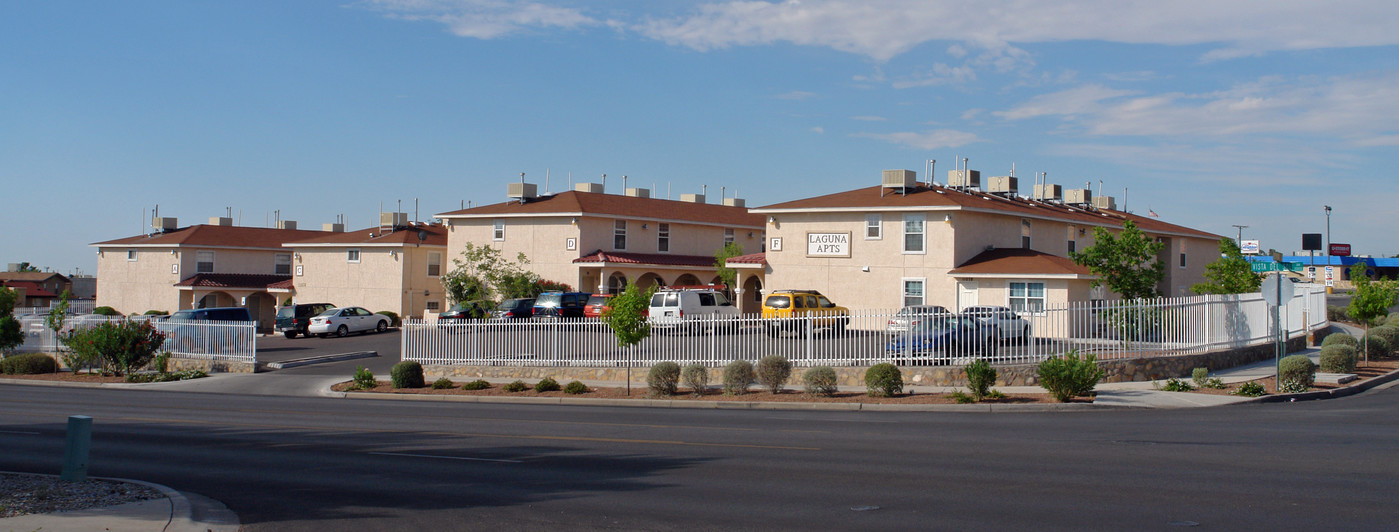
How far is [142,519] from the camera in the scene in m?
8.98

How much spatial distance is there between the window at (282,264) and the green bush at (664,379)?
1793 inches

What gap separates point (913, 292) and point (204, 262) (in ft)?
144

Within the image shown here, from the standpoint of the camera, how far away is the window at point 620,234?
162ft

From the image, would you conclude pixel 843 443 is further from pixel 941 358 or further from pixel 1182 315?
pixel 1182 315

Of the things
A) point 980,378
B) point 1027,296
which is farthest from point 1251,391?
point 1027,296

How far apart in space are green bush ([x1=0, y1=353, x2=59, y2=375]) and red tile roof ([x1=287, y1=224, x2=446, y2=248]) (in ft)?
59.9

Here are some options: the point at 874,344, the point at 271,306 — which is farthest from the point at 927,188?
the point at 271,306

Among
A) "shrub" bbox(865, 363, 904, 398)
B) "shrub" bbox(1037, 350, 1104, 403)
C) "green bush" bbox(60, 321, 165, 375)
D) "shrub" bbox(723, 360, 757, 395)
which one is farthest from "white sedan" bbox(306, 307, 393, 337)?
"shrub" bbox(1037, 350, 1104, 403)

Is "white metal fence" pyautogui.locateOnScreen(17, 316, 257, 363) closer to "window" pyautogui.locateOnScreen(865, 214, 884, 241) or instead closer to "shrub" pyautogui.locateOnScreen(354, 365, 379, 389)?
"shrub" pyautogui.locateOnScreen(354, 365, 379, 389)

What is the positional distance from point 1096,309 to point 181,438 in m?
18.2

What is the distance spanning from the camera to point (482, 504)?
9742 mm

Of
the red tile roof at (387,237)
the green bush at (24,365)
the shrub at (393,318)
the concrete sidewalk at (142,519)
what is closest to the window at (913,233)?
the red tile roof at (387,237)

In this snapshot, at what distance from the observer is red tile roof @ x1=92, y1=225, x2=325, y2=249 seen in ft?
196

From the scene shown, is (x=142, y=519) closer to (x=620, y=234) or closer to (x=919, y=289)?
(x=919, y=289)
